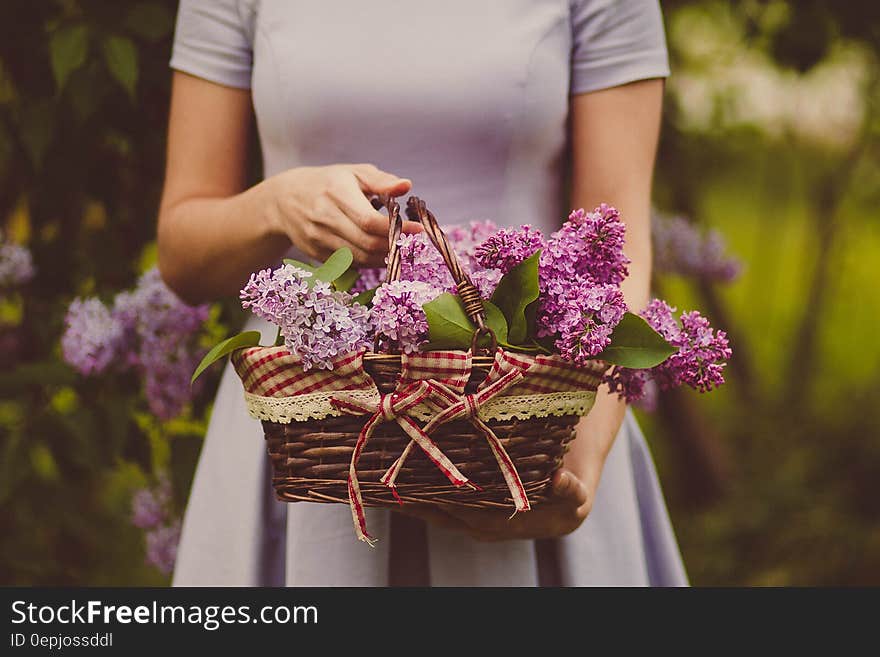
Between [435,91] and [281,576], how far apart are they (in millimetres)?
663

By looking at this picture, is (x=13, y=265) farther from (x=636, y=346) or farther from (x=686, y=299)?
(x=686, y=299)

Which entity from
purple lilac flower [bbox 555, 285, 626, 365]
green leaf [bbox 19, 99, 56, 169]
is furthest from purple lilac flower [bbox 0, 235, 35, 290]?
purple lilac flower [bbox 555, 285, 626, 365]

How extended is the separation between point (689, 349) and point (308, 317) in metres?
0.38

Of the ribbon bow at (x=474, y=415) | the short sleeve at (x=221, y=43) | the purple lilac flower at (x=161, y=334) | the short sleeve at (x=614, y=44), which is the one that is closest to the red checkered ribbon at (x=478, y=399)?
the ribbon bow at (x=474, y=415)

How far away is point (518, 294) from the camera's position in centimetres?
96

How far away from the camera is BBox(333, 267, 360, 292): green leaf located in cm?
102

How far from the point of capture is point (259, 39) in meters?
1.27

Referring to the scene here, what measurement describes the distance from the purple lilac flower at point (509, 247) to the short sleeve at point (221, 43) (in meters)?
0.51

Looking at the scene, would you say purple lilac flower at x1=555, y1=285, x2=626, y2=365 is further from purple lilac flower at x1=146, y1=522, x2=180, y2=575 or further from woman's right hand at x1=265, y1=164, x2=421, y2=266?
purple lilac flower at x1=146, y1=522, x2=180, y2=575

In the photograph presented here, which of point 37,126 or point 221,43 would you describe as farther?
point 37,126

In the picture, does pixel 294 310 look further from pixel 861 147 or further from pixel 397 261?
pixel 861 147

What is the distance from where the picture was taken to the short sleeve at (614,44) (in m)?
1.27

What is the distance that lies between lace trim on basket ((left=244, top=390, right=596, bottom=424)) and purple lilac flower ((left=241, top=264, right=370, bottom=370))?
4cm

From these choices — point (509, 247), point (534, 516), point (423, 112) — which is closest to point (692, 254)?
point (423, 112)
